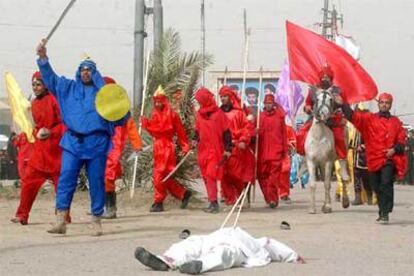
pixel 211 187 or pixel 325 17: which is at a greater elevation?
pixel 325 17

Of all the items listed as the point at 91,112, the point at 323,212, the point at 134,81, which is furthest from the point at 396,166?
the point at 134,81

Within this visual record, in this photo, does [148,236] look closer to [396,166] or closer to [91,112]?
[91,112]

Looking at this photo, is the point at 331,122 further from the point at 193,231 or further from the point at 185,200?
the point at 193,231

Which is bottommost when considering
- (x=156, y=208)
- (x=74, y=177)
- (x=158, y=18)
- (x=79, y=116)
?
(x=156, y=208)

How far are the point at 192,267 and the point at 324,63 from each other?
7621 millimetres

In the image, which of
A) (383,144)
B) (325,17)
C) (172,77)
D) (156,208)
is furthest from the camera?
(325,17)

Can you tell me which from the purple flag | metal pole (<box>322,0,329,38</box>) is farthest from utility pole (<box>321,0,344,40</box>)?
the purple flag

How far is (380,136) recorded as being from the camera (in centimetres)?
1345

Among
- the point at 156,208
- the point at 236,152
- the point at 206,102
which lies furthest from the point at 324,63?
the point at 156,208

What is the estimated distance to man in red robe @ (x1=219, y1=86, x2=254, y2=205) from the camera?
52.0 ft

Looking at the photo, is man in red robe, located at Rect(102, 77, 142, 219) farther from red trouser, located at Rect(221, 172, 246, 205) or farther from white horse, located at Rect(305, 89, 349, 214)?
white horse, located at Rect(305, 89, 349, 214)

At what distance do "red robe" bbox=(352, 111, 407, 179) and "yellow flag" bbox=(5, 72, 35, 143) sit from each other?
424 cm

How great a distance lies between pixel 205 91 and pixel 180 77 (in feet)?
8.26

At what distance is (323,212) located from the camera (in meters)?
15.6
